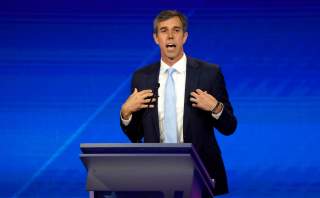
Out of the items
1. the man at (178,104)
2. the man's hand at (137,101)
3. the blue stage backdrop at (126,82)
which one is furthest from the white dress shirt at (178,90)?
the blue stage backdrop at (126,82)

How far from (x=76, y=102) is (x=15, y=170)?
1.99 ft

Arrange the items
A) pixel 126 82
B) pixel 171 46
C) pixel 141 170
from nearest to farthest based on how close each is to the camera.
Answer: pixel 141 170 → pixel 171 46 → pixel 126 82

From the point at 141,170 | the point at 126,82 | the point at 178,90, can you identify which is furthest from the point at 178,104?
the point at 126,82

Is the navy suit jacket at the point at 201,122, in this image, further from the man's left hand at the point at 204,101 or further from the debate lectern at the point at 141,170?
the debate lectern at the point at 141,170

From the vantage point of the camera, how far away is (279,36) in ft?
15.6

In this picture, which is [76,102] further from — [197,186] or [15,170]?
[197,186]

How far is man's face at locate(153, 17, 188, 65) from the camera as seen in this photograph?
3170 millimetres

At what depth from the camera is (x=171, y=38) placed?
10.4 feet

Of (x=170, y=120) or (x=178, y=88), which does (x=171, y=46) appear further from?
(x=170, y=120)

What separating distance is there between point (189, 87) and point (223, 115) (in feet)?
0.75

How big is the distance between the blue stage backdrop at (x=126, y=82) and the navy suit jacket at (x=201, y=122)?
159cm

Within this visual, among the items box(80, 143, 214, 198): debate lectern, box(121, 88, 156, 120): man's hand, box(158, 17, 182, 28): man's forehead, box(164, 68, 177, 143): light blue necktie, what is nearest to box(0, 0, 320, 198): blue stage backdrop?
box(158, 17, 182, 28): man's forehead

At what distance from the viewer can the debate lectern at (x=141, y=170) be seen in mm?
2373

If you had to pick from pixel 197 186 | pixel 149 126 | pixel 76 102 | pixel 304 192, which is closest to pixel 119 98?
pixel 76 102
